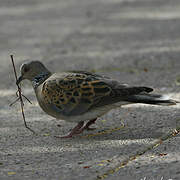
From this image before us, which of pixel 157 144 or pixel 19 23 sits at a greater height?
pixel 19 23

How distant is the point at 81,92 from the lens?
Answer: 5.04m

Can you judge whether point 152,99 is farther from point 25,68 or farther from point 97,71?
point 97,71

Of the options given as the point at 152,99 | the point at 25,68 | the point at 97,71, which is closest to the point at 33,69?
the point at 25,68

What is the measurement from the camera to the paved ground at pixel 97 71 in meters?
4.35

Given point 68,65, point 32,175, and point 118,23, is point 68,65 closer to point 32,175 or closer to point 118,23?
point 118,23

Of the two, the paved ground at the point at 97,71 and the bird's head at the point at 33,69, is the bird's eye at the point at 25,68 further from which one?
the paved ground at the point at 97,71

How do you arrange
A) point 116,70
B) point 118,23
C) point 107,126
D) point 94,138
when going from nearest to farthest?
point 94,138 < point 107,126 < point 116,70 < point 118,23

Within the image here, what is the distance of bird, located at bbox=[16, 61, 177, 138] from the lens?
195 inches

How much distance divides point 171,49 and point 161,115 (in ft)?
10.0

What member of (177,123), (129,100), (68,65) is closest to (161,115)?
(177,123)

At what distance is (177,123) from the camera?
5363 mm

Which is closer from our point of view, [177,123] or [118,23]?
[177,123]

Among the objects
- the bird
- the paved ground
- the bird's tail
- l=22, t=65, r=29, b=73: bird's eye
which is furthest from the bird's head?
the bird's tail

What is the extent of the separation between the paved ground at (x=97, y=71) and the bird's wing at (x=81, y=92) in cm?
37
